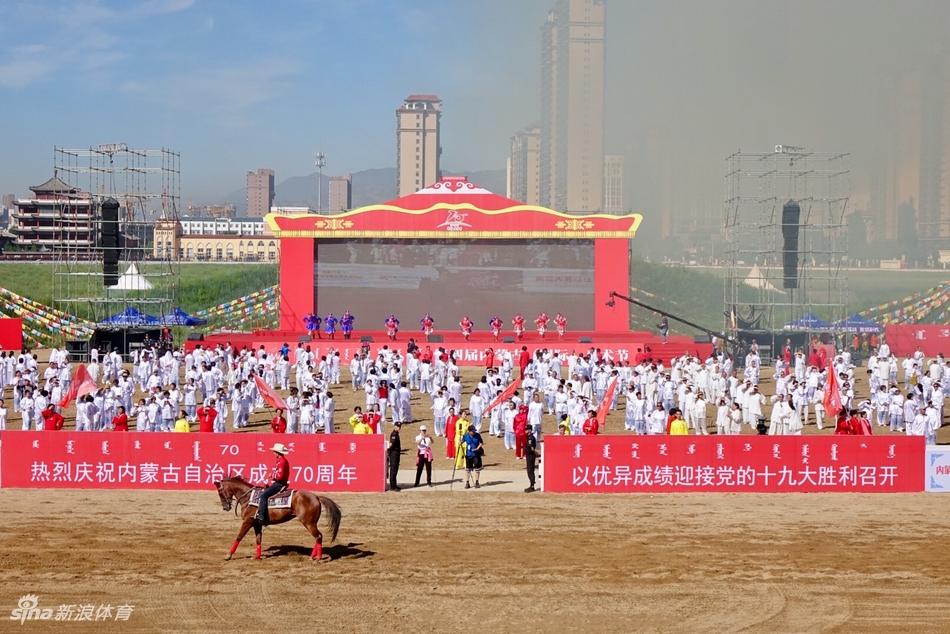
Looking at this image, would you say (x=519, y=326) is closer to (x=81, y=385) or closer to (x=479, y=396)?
(x=479, y=396)

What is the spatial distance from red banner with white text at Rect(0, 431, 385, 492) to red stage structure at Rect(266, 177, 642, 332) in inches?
954

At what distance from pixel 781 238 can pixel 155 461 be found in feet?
178

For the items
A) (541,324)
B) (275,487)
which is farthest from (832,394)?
(541,324)

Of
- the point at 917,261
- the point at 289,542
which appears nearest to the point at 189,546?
the point at 289,542

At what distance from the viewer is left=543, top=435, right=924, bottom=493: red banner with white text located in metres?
19.6

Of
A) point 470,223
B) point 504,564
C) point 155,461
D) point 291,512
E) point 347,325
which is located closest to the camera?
point 291,512

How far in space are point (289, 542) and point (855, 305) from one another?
75.4m

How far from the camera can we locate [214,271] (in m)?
77.6

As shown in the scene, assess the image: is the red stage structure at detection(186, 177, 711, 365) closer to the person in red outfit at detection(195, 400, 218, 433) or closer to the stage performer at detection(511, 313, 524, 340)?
the stage performer at detection(511, 313, 524, 340)

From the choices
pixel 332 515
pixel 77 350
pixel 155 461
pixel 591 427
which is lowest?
pixel 332 515

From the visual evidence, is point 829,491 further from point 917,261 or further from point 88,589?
point 917,261

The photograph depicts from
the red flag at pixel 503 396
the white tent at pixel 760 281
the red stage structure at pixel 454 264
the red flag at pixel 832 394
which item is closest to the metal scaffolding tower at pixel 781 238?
the white tent at pixel 760 281

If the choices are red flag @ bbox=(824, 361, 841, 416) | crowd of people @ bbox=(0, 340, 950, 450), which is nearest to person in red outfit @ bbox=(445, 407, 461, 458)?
crowd of people @ bbox=(0, 340, 950, 450)

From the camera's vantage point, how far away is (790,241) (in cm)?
4328
